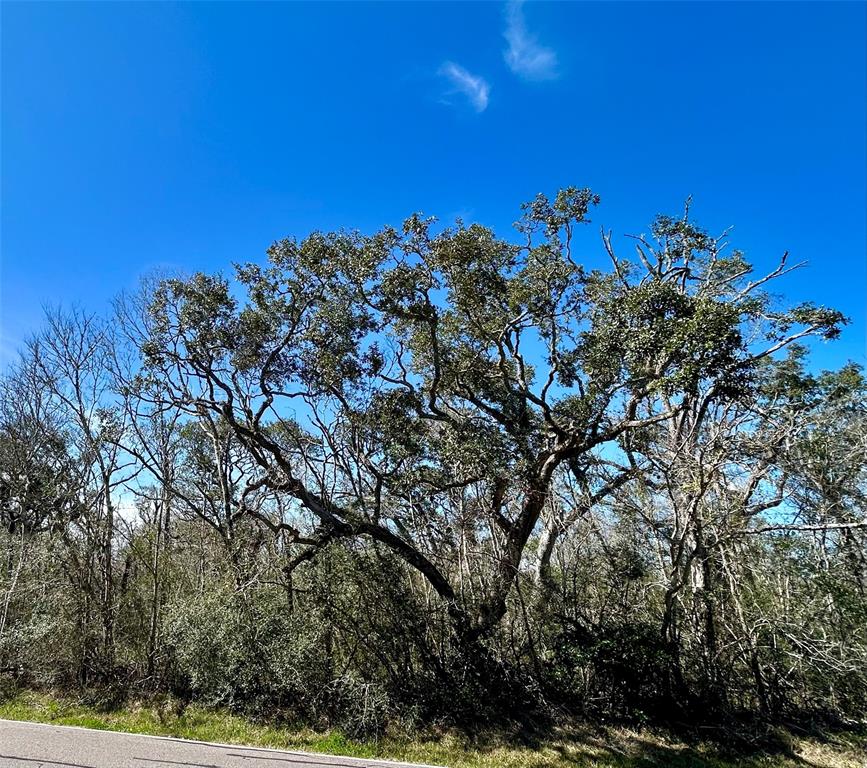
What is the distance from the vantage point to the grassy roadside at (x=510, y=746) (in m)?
5.36

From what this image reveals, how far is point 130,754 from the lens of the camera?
200 inches

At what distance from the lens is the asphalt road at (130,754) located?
4832 mm

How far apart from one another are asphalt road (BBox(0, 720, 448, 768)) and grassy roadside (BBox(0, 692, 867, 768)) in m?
0.25

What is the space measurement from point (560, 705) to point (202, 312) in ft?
24.0

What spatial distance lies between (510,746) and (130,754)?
3998 millimetres

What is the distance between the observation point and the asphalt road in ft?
15.9

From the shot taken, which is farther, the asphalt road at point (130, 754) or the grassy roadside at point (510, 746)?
the grassy roadside at point (510, 746)

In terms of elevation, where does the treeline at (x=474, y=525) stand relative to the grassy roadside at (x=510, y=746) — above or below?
above

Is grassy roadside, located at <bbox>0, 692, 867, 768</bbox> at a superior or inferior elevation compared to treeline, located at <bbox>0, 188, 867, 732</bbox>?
inferior

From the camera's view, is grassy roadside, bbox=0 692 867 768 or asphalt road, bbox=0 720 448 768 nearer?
asphalt road, bbox=0 720 448 768

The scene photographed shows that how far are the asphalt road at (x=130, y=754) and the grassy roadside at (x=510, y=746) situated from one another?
0.84ft

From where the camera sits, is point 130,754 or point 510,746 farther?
point 510,746

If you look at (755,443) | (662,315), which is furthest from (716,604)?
(662,315)

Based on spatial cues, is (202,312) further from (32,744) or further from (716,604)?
(716,604)
